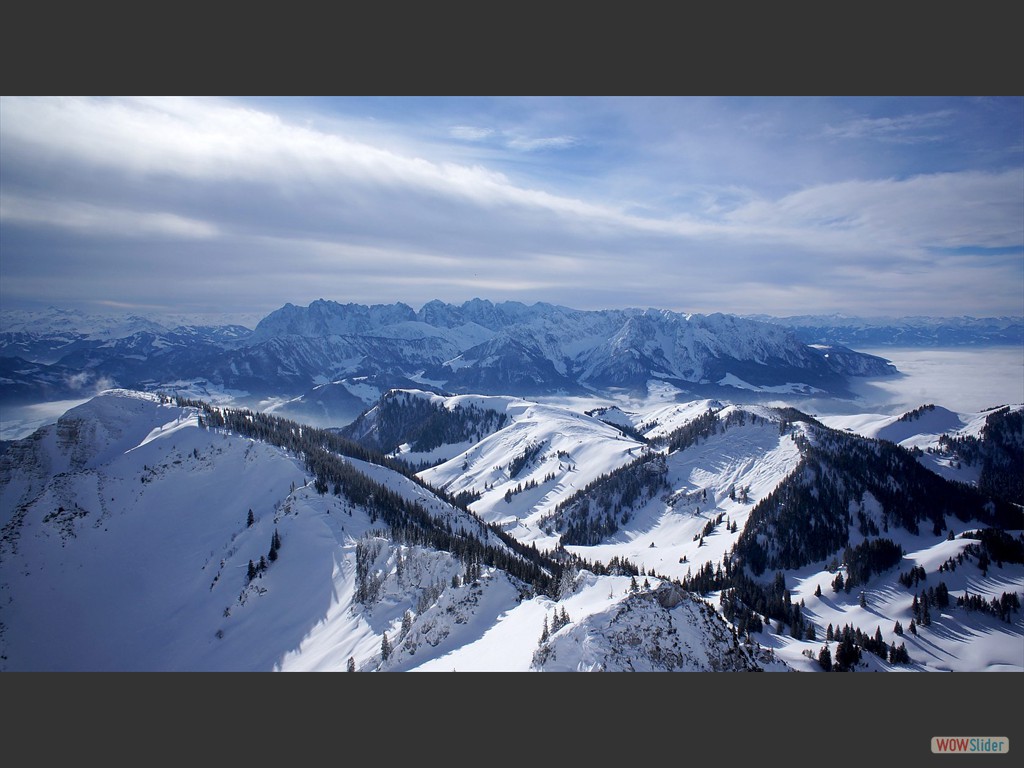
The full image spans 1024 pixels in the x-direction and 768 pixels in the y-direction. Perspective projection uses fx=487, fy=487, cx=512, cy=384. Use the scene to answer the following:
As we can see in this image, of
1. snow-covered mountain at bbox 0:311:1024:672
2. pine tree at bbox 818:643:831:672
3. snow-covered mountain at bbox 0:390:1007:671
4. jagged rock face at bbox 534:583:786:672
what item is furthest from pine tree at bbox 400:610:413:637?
pine tree at bbox 818:643:831:672

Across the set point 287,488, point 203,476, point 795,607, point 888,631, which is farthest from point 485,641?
point 203,476

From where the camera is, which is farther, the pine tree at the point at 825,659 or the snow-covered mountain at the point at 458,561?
the pine tree at the point at 825,659

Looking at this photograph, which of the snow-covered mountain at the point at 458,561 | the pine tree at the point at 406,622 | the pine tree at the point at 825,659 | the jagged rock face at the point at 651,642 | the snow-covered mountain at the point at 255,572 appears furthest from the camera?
the pine tree at the point at 825,659

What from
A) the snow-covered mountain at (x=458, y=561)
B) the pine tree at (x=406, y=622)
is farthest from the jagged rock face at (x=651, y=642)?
the pine tree at (x=406, y=622)

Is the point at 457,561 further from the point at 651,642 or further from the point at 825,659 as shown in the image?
the point at 825,659

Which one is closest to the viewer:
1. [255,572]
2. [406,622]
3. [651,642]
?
[651,642]

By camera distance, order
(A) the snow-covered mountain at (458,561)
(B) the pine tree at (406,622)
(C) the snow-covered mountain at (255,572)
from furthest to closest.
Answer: (C) the snow-covered mountain at (255,572) → (B) the pine tree at (406,622) → (A) the snow-covered mountain at (458,561)

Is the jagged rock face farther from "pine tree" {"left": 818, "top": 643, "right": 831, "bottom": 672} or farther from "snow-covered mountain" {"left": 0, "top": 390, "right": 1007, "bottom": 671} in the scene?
"pine tree" {"left": 818, "top": 643, "right": 831, "bottom": 672}

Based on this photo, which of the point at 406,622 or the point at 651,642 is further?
the point at 406,622

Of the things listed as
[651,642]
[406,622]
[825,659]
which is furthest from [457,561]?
[825,659]

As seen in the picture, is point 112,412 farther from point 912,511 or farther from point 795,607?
point 912,511

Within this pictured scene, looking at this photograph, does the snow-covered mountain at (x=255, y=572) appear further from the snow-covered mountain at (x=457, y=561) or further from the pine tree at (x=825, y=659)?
the pine tree at (x=825, y=659)
